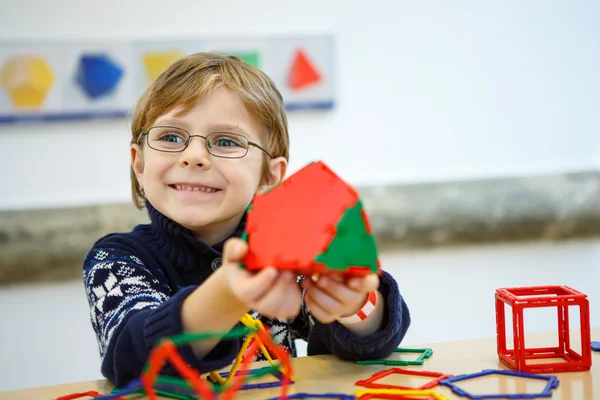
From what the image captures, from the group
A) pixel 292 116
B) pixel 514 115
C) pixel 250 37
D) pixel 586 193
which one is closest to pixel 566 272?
pixel 586 193

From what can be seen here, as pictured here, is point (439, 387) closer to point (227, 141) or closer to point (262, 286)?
point (262, 286)

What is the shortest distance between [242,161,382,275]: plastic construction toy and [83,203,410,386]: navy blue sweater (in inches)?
5.7

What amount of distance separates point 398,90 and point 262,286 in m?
1.80

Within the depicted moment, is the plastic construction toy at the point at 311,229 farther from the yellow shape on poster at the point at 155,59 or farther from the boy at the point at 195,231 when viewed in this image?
the yellow shape on poster at the point at 155,59

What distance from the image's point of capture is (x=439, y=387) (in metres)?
0.67

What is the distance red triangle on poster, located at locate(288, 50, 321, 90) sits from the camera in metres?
2.16

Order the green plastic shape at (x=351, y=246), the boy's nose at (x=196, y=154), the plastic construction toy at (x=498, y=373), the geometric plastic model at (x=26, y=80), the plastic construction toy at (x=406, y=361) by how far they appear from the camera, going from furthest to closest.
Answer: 1. the geometric plastic model at (x=26, y=80)
2. the boy's nose at (x=196, y=154)
3. the plastic construction toy at (x=406, y=361)
4. the plastic construction toy at (x=498, y=373)
5. the green plastic shape at (x=351, y=246)

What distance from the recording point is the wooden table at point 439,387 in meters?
0.66

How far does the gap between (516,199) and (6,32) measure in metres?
1.79

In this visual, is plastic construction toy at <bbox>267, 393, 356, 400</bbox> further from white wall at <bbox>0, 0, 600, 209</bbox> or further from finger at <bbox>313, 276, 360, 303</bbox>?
white wall at <bbox>0, 0, 600, 209</bbox>

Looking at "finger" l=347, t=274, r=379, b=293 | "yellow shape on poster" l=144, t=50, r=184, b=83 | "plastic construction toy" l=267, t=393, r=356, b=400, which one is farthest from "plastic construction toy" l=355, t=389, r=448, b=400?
"yellow shape on poster" l=144, t=50, r=184, b=83

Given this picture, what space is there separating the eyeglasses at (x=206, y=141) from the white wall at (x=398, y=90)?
1.23m

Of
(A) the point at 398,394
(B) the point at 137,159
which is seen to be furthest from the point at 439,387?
(B) the point at 137,159

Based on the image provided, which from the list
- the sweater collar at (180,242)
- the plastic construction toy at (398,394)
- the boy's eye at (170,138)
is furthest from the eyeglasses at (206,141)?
the plastic construction toy at (398,394)
